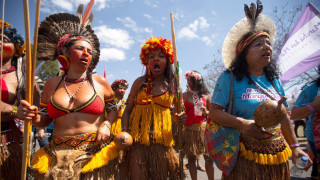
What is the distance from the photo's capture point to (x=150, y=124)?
2857 millimetres

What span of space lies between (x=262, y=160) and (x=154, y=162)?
55.4 inches

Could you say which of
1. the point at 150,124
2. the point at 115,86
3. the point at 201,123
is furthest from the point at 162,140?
the point at 115,86

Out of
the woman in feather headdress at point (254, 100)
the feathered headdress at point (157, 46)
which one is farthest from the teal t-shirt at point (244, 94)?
the feathered headdress at point (157, 46)

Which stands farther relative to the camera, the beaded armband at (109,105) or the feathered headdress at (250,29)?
the beaded armband at (109,105)

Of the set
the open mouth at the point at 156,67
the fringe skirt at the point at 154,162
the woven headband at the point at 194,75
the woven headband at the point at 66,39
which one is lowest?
the fringe skirt at the point at 154,162

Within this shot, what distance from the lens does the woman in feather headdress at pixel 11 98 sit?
2.40m

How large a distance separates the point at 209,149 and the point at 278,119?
0.75 meters

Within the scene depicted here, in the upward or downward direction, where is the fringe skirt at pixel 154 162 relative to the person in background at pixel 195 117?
downward

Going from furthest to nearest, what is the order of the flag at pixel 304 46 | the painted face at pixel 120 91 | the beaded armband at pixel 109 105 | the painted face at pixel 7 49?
1. the painted face at pixel 120 91
2. the flag at pixel 304 46
3. the painted face at pixel 7 49
4. the beaded armband at pixel 109 105

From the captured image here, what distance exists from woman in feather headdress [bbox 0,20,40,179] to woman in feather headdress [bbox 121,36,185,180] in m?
1.40

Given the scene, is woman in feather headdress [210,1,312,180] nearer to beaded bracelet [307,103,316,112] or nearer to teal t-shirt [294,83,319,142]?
beaded bracelet [307,103,316,112]

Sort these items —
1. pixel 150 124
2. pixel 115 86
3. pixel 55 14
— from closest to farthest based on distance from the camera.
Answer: pixel 55 14 < pixel 150 124 < pixel 115 86

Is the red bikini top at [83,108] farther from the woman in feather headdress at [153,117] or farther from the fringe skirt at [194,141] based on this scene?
the fringe skirt at [194,141]

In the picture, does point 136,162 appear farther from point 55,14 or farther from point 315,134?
point 315,134
